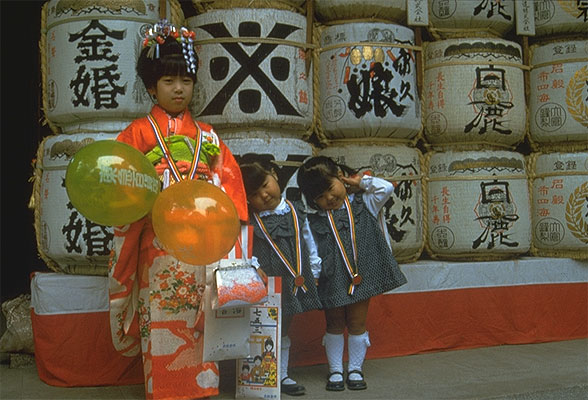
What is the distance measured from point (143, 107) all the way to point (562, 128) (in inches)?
109

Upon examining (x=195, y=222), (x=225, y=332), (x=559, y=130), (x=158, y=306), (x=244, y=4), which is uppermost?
(x=244, y=4)

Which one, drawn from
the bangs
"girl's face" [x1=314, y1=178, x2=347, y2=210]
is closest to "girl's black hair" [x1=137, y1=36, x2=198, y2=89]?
the bangs

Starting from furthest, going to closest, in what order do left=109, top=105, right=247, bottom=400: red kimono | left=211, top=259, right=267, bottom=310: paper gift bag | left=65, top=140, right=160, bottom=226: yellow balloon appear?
left=109, top=105, right=247, bottom=400: red kimono
left=211, top=259, right=267, bottom=310: paper gift bag
left=65, top=140, right=160, bottom=226: yellow balloon

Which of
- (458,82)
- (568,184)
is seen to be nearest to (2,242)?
(458,82)

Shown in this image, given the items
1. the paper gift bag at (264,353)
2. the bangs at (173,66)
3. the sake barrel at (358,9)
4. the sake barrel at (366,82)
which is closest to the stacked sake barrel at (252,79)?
the sake barrel at (366,82)

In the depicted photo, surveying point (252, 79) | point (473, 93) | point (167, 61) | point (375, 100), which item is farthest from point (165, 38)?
point (473, 93)

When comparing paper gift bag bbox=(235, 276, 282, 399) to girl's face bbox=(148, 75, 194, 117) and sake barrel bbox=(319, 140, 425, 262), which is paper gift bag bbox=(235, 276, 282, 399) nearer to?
girl's face bbox=(148, 75, 194, 117)

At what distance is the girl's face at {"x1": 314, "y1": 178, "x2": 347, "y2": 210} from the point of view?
3.22m

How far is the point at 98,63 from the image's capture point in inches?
138

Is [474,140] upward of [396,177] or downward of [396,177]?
upward

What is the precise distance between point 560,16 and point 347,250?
2495 millimetres

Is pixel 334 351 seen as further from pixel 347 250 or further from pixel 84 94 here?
pixel 84 94

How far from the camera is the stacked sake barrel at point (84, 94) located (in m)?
3.50

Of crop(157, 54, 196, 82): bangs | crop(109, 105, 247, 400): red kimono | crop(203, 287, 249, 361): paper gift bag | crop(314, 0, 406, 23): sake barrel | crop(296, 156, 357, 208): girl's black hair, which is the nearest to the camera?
crop(203, 287, 249, 361): paper gift bag
